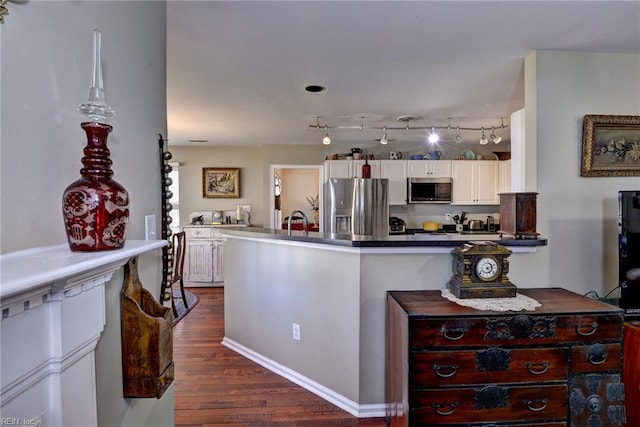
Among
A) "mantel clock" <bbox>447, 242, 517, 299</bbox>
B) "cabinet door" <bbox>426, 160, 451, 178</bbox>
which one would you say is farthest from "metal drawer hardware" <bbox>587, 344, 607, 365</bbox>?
"cabinet door" <bbox>426, 160, 451, 178</bbox>

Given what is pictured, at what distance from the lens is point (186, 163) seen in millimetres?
5922

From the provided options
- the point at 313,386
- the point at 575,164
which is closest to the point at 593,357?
the point at 575,164

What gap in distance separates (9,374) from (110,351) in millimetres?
523

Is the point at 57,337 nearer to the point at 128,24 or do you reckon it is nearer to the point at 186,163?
the point at 128,24

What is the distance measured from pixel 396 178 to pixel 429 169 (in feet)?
1.72

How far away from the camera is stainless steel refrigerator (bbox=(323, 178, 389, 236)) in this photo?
15.2 feet

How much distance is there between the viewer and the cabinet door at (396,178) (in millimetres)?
5156

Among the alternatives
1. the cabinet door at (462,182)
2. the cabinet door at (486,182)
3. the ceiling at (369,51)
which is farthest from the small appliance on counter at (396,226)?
the ceiling at (369,51)

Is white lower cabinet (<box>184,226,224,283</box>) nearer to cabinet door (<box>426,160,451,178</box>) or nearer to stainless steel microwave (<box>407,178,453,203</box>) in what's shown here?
stainless steel microwave (<box>407,178,453,203</box>)

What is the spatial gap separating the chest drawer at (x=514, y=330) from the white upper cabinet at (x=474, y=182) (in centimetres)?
372

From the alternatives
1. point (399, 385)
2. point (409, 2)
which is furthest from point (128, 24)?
point (399, 385)

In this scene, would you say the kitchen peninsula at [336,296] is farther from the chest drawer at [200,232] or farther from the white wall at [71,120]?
the chest drawer at [200,232]

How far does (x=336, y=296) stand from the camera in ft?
7.42

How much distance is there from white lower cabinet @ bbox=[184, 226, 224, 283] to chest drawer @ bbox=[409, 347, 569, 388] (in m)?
4.45
